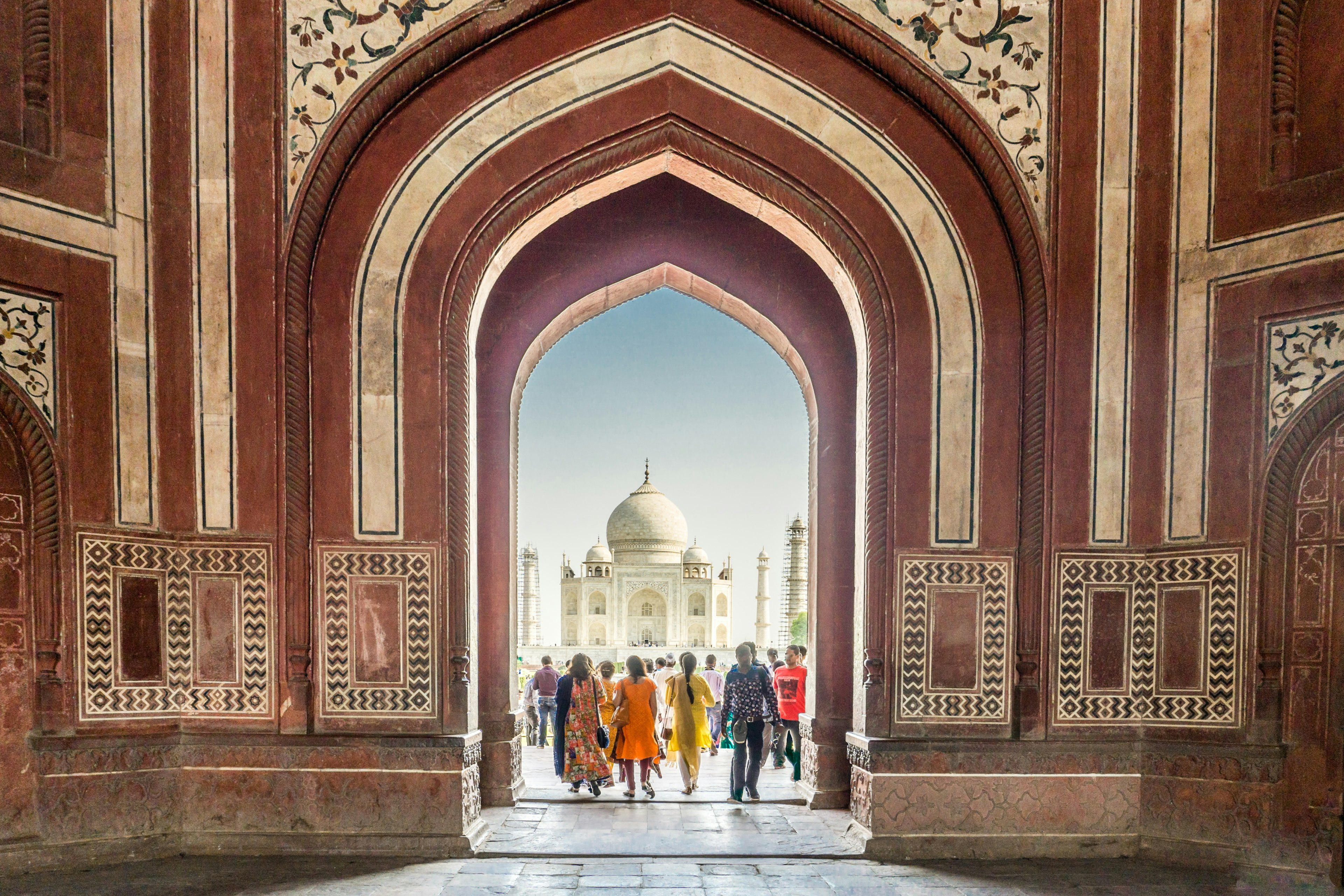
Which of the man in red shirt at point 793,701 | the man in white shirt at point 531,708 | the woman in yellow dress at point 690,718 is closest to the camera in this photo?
the woman in yellow dress at point 690,718

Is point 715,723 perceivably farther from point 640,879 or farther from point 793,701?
point 640,879

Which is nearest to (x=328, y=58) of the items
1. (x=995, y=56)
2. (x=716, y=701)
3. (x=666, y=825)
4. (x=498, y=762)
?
(x=995, y=56)

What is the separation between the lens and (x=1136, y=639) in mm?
5578

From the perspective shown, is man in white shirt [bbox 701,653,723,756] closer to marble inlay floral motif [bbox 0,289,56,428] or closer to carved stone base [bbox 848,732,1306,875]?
carved stone base [bbox 848,732,1306,875]

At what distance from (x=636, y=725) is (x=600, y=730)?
0.88 feet

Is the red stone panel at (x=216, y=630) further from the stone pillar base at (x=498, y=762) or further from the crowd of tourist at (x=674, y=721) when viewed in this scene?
the crowd of tourist at (x=674, y=721)

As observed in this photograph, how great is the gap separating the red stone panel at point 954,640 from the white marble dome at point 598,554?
123ft

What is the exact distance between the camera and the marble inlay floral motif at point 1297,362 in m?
5.09

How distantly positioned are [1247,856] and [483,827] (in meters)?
4.32

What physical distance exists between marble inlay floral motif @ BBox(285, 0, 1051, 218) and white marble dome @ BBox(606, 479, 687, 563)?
3419 cm

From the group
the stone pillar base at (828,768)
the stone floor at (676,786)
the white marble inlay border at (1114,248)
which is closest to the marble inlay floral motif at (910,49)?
the white marble inlay border at (1114,248)

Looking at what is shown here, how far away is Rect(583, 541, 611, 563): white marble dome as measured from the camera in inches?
1700

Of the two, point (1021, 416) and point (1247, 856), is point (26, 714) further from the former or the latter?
point (1247, 856)

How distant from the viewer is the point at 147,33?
18.2 feet
